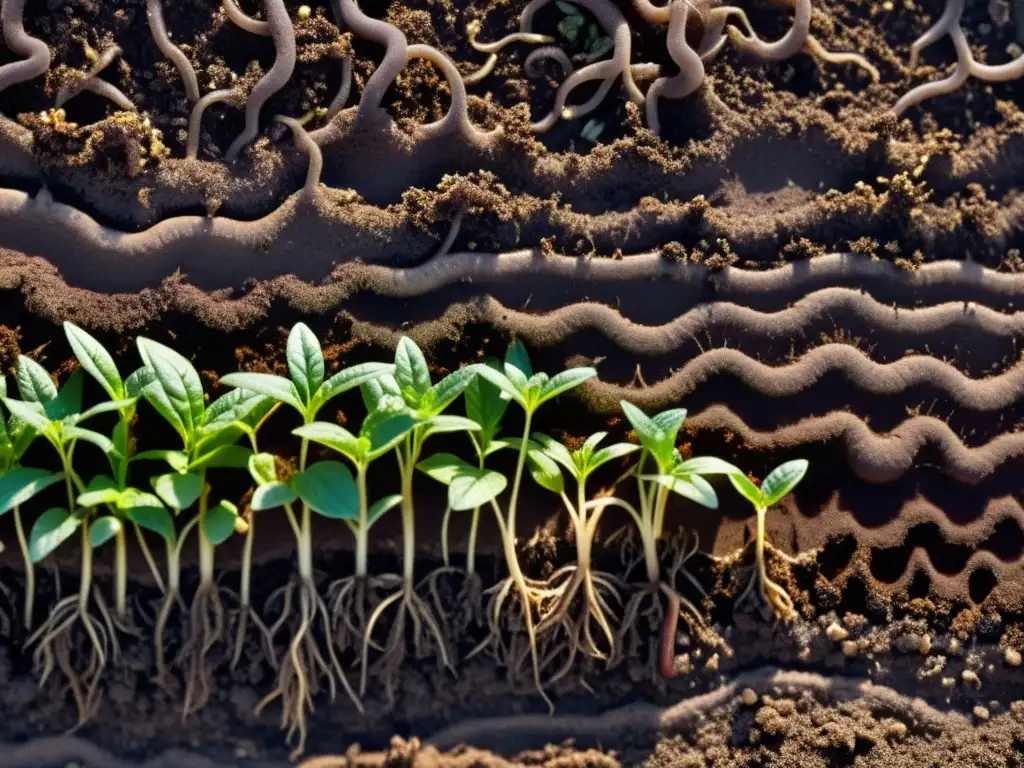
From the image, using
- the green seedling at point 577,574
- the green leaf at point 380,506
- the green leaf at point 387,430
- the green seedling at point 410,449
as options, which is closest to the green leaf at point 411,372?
the green seedling at point 410,449

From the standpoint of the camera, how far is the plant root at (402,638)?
3451 millimetres

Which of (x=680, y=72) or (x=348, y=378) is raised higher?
(x=680, y=72)

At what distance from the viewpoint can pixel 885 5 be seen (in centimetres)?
412

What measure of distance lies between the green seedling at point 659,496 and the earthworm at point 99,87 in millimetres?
2396

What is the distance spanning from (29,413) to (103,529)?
47cm

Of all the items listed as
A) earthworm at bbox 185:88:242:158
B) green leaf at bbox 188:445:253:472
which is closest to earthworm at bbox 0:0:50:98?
earthworm at bbox 185:88:242:158

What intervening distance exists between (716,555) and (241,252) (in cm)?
228

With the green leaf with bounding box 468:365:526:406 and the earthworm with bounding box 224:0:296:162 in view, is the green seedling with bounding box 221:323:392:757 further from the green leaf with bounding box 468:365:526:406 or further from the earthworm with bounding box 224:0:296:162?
the earthworm with bounding box 224:0:296:162

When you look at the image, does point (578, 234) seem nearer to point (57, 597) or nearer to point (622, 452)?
point (622, 452)

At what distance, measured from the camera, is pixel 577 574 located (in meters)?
3.51

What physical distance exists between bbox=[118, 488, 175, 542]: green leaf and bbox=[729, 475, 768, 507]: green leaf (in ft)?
6.89

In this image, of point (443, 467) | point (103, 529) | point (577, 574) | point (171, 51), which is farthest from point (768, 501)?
point (171, 51)

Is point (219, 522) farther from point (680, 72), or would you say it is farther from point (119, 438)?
point (680, 72)

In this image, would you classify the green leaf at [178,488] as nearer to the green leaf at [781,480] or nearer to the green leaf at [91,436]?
the green leaf at [91,436]
